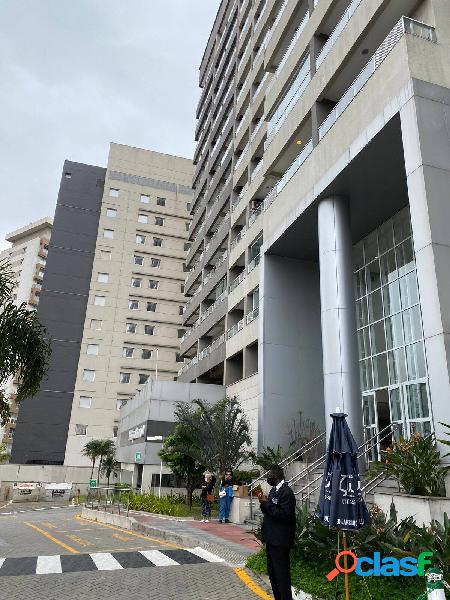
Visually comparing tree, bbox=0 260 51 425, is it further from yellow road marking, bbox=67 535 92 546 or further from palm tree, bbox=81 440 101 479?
palm tree, bbox=81 440 101 479

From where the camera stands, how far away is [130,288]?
65.2 m

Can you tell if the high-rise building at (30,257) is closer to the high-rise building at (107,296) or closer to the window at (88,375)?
the high-rise building at (107,296)

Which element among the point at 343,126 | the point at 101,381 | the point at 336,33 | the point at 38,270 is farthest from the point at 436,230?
the point at 38,270

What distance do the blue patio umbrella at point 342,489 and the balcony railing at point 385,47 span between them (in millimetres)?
12477

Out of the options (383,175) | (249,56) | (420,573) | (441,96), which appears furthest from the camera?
(249,56)

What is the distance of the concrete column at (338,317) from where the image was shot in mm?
15617

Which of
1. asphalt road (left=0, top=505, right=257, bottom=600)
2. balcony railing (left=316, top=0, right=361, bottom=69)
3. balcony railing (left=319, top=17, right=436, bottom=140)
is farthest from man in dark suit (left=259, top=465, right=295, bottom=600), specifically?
balcony railing (left=316, top=0, right=361, bottom=69)

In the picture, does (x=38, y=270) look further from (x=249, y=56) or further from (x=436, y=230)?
(x=436, y=230)

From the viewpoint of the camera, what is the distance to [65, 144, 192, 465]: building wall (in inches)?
2355

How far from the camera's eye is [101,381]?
60.4m

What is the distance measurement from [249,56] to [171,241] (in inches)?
1255

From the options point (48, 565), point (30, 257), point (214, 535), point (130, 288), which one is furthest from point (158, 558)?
point (30, 257)

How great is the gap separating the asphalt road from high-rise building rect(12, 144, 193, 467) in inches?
1789

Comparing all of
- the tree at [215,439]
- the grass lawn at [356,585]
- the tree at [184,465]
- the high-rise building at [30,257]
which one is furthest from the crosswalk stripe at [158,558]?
the high-rise building at [30,257]
